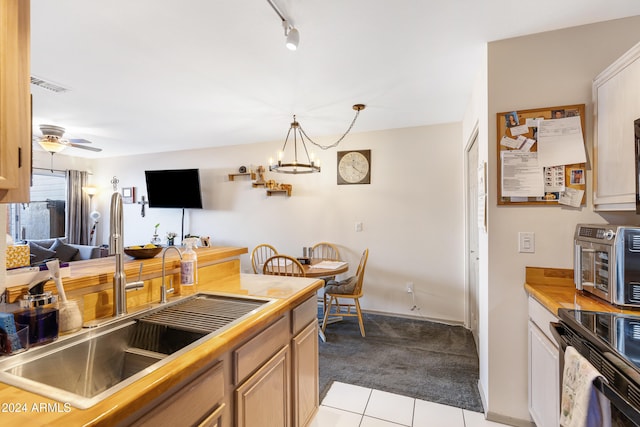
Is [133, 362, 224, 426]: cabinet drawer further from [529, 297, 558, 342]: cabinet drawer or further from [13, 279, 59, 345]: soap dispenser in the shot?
[529, 297, 558, 342]: cabinet drawer

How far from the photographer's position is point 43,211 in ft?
17.2

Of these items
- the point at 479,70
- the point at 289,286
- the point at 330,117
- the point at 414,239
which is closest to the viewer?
the point at 289,286

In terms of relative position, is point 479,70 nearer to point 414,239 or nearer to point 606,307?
point 606,307

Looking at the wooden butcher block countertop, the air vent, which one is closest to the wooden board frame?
the wooden butcher block countertop

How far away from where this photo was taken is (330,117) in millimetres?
3381

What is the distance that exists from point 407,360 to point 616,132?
223 centimetres

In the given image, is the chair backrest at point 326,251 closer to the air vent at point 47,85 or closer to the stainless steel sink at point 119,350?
the stainless steel sink at point 119,350

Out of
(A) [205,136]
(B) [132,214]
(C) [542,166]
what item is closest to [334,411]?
(C) [542,166]

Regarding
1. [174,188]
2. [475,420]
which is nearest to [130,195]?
[174,188]

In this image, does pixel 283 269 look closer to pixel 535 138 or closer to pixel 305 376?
pixel 305 376

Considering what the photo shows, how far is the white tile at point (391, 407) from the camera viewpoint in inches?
76.7

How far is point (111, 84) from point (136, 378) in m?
2.73

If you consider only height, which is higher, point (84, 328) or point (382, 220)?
point (382, 220)

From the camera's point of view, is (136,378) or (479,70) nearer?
(136,378)
